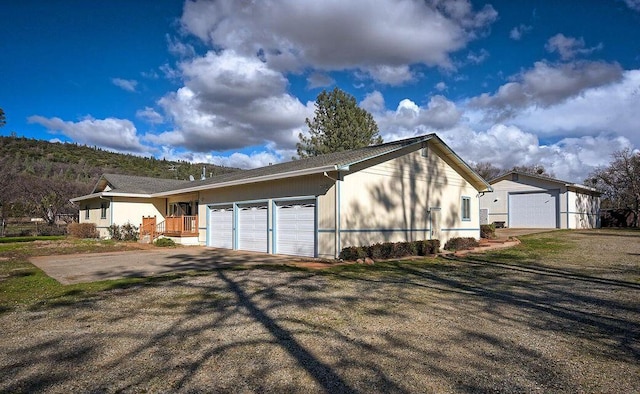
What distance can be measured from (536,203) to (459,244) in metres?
14.9

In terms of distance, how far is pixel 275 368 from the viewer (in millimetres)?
4234

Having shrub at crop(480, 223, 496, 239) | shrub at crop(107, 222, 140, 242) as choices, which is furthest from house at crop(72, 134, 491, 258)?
shrub at crop(107, 222, 140, 242)

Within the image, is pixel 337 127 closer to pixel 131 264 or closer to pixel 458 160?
pixel 458 160

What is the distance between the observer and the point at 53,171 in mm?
51125

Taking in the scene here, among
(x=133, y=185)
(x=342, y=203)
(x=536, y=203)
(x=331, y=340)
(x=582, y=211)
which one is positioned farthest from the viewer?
(x=582, y=211)

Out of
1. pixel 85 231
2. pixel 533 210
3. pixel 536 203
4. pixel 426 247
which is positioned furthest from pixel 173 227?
pixel 536 203

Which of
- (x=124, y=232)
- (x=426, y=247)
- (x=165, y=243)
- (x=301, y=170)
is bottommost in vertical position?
(x=165, y=243)

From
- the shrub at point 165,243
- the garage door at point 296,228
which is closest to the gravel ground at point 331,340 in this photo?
the garage door at point 296,228

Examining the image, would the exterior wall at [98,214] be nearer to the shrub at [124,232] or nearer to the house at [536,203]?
the shrub at [124,232]

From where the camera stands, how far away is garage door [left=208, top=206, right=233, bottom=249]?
18.5 metres

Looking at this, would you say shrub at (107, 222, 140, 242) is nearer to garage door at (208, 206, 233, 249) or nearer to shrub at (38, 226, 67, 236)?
garage door at (208, 206, 233, 249)

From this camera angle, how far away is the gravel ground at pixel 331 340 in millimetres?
3926

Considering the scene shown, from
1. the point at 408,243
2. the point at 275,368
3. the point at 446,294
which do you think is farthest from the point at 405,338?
the point at 408,243

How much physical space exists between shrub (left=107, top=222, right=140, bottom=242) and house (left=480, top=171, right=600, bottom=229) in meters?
23.4
